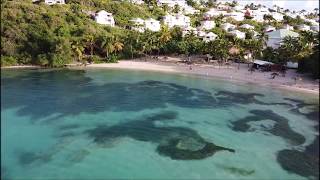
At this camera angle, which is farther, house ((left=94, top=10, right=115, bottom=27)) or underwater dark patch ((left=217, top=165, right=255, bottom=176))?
house ((left=94, top=10, right=115, bottom=27))

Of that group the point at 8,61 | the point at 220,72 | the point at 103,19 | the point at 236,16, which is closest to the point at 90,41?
the point at 8,61

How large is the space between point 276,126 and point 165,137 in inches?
528

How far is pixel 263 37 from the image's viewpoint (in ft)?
280

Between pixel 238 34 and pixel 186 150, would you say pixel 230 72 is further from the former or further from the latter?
pixel 186 150

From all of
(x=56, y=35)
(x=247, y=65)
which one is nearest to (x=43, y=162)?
(x=56, y=35)

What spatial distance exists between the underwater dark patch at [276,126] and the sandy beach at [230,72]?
46.3 feet

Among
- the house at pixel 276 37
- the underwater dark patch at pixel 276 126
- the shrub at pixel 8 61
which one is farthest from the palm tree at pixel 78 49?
the house at pixel 276 37

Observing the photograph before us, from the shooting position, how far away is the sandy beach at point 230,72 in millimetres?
60688

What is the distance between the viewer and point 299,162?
33.8 m

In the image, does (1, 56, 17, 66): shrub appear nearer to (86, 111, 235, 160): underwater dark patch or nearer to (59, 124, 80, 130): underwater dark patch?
(59, 124, 80, 130): underwater dark patch

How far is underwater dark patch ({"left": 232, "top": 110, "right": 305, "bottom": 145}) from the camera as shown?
129ft

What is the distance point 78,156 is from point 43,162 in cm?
342

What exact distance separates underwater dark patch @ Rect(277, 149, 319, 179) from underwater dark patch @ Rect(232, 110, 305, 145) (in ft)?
9.43

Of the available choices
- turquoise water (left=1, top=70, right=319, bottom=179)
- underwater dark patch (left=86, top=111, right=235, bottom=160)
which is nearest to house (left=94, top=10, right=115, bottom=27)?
turquoise water (left=1, top=70, right=319, bottom=179)
